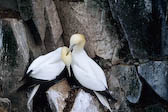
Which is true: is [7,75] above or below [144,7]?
below

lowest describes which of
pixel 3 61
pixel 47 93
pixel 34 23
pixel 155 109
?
pixel 155 109

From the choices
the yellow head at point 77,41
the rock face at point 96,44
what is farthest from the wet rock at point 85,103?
the yellow head at point 77,41

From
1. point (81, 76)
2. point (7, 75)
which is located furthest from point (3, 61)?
point (81, 76)

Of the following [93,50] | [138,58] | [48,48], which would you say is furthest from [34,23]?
[138,58]

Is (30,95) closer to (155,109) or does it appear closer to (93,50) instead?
(93,50)

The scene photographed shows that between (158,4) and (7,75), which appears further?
(7,75)

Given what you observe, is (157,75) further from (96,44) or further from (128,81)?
(96,44)

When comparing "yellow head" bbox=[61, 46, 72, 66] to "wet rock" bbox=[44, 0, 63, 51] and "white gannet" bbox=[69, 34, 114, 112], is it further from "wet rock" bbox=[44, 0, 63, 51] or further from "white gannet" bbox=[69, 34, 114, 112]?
"wet rock" bbox=[44, 0, 63, 51]
